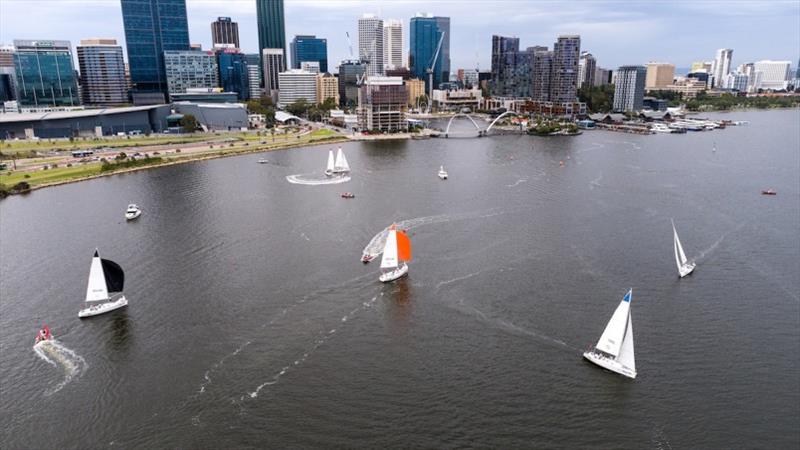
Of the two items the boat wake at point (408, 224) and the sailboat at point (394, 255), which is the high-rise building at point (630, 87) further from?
the sailboat at point (394, 255)

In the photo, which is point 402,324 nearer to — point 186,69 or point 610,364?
point 610,364

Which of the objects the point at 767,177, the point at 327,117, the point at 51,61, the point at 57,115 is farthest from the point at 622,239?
the point at 51,61

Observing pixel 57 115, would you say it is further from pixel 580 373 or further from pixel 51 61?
pixel 580 373

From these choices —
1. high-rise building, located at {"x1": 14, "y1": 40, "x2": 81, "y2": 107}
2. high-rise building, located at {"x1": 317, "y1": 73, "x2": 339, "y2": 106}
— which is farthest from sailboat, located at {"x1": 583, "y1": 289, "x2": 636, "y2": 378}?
high-rise building, located at {"x1": 317, "y1": 73, "x2": 339, "y2": 106}

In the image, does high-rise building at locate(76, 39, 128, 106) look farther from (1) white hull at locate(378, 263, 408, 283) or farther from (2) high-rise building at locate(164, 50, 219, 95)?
(1) white hull at locate(378, 263, 408, 283)

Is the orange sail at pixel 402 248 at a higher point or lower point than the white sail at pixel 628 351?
higher

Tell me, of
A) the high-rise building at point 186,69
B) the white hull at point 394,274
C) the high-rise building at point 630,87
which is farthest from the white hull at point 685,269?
the high-rise building at point 630,87
